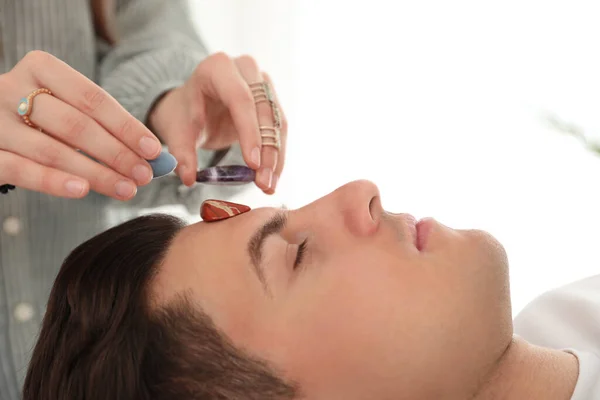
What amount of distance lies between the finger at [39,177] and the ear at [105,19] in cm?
46

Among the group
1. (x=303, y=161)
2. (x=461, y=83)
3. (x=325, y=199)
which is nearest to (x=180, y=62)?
(x=325, y=199)

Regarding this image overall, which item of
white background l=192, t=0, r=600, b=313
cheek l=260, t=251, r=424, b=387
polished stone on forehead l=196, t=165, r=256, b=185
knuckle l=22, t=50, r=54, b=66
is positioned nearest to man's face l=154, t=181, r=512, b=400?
cheek l=260, t=251, r=424, b=387

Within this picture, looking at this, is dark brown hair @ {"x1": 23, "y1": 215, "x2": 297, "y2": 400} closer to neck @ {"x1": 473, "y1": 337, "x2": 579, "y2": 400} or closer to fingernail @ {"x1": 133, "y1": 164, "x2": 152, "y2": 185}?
fingernail @ {"x1": 133, "y1": 164, "x2": 152, "y2": 185}

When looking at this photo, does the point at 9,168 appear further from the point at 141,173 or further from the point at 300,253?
the point at 300,253

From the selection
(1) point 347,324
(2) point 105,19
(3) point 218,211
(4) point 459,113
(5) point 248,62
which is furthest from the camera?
(4) point 459,113

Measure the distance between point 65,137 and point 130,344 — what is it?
0.29 meters

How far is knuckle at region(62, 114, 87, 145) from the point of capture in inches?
28.3

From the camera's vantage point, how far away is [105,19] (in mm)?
1074

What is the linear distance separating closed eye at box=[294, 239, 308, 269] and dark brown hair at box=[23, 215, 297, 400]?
13 cm

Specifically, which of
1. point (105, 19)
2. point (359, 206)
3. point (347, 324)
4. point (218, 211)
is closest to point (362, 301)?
point (347, 324)

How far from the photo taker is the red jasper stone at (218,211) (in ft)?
2.67

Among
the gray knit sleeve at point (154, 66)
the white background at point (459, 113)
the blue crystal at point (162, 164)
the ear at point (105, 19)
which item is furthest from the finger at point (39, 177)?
the white background at point (459, 113)

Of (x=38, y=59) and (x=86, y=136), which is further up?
(x=38, y=59)

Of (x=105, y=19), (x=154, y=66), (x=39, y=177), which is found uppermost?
(x=105, y=19)
